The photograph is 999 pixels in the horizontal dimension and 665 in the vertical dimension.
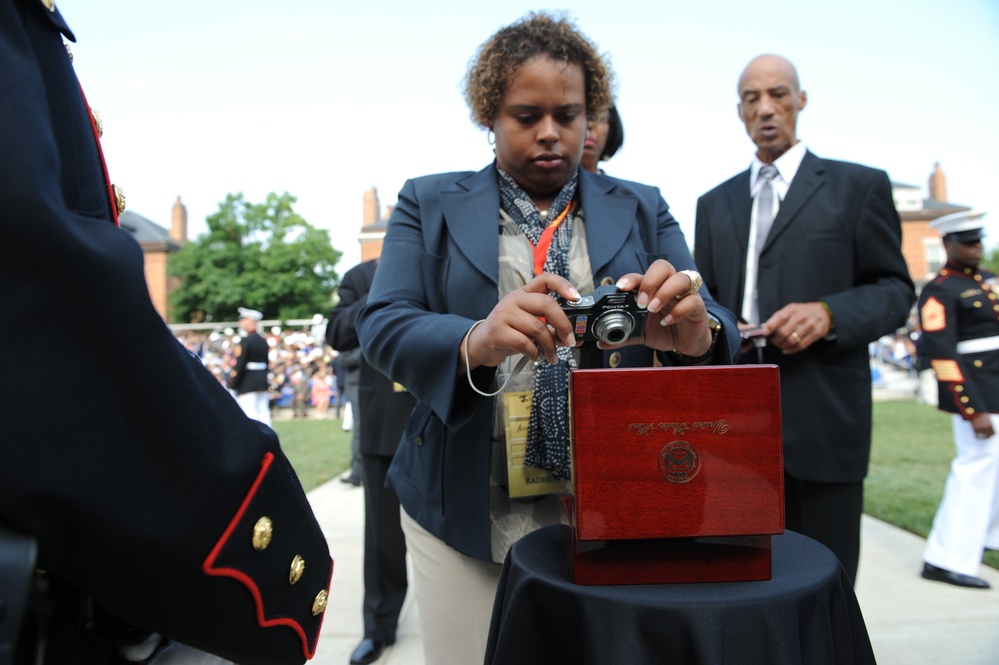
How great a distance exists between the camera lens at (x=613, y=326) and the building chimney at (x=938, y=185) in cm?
7100

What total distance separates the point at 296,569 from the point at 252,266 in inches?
1934

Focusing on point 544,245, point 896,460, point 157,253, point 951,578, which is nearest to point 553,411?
point 544,245

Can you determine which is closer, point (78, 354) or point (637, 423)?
point (78, 354)

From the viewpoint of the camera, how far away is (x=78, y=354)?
2.19 feet

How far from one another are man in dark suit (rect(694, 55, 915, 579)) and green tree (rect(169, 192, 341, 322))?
152 feet

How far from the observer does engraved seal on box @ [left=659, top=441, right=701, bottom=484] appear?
1.15 m

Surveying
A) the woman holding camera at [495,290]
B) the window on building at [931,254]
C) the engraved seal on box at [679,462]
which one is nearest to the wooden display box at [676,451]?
the engraved seal on box at [679,462]

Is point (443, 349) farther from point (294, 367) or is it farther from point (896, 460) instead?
point (294, 367)

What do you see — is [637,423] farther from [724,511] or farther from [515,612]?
[515,612]

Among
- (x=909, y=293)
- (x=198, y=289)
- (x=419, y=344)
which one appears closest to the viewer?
(x=419, y=344)

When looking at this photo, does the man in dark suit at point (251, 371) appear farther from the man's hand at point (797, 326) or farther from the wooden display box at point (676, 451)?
the wooden display box at point (676, 451)

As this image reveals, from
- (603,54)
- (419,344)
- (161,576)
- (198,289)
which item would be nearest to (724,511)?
(419,344)

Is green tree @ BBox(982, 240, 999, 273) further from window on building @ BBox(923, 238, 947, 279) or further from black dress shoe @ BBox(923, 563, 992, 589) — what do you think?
black dress shoe @ BBox(923, 563, 992, 589)

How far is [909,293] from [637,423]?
196cm
